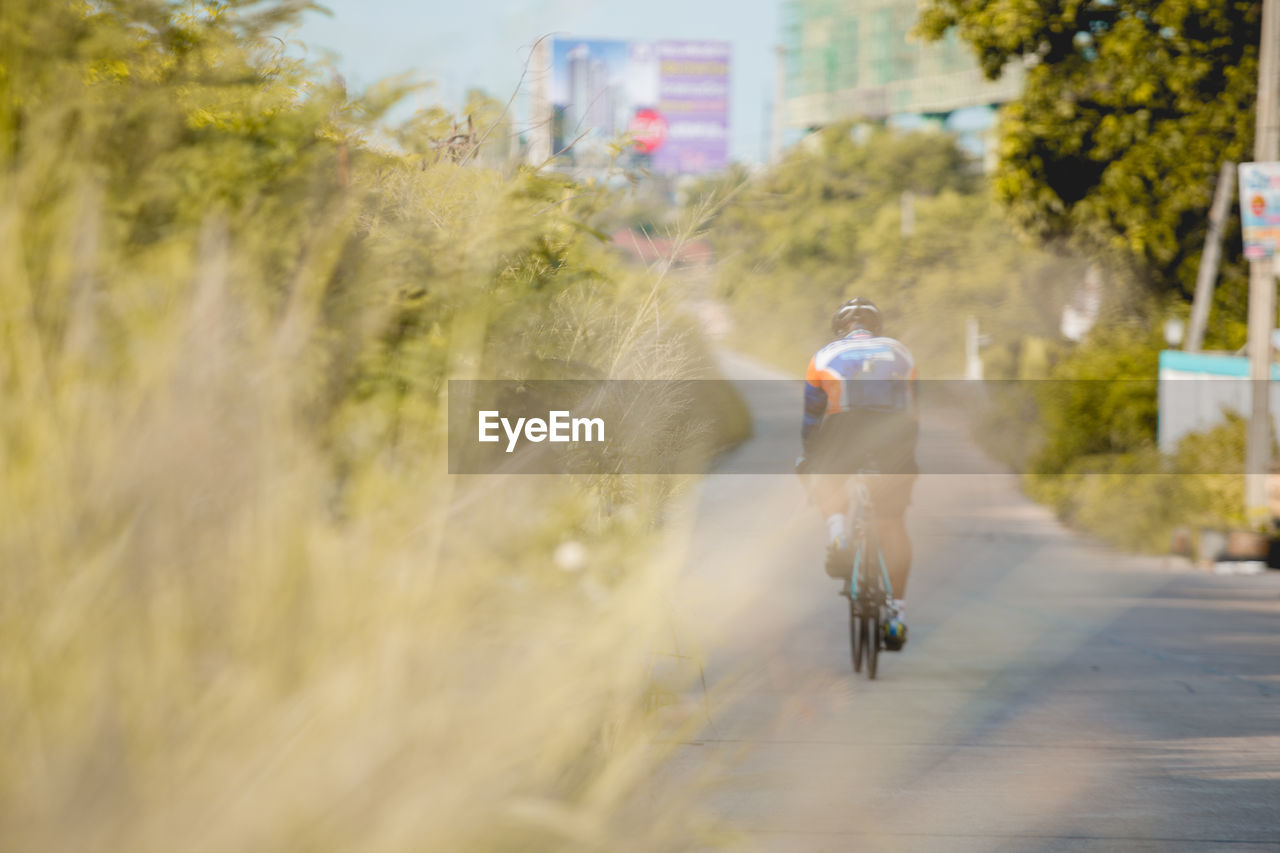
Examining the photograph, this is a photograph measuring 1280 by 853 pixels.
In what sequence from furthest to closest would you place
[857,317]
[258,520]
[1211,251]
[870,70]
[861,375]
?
[870,70]
[1211,251]
[857,317]
[861,375]
[258,520]

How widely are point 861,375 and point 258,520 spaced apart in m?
5.71

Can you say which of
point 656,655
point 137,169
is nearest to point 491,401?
point 656,655

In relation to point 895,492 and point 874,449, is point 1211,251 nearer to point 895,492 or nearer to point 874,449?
point 895,492

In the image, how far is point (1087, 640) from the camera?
38.3 feet

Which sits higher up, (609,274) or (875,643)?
(609,274)

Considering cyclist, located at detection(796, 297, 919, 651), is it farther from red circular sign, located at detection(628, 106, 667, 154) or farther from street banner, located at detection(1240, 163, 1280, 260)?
street banner, located at detection(1240, 163, 1280, 260)

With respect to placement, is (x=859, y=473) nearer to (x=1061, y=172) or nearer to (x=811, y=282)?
(x=1061, y=172)

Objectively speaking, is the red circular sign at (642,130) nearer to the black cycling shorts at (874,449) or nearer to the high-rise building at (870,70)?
the black cycling shorts at (874,449)

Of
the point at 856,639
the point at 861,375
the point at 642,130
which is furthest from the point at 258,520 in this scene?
the point at 856,639

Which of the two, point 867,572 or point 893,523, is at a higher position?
point 893,523

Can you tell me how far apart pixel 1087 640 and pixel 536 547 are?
8.35m

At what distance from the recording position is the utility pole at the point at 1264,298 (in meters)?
19.8

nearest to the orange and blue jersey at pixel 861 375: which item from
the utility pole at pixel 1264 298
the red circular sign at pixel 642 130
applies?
the red circular sign at pixel 642 130

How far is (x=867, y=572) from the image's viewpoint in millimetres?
9141
